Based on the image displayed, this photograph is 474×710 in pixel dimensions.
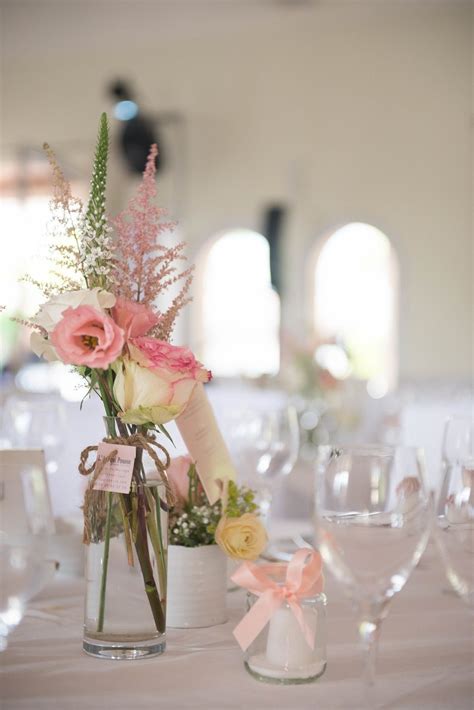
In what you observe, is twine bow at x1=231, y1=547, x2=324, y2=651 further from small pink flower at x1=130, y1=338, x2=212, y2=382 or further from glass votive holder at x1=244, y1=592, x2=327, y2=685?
small pink flower at x1=130, y1=338, x2=212, y2=382

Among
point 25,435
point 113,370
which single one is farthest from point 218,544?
point 25,435

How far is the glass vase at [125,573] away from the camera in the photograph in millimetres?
830

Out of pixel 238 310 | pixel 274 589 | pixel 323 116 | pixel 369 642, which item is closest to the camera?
pixel 369 642

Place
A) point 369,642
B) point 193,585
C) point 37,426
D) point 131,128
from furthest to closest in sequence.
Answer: point 131,128 < point 37,426 < point 193,585 < point 369,642

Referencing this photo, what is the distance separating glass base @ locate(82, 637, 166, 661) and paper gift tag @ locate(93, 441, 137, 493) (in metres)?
0.15

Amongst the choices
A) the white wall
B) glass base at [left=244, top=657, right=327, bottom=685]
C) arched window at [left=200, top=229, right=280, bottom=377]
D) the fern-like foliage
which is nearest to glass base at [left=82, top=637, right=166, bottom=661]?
glass base at [left=244, top=657, right=327, bottom=685]

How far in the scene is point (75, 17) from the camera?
8492 millimetres

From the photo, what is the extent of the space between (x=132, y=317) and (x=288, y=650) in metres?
0.34

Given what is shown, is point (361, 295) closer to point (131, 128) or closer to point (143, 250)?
point (131, 128)

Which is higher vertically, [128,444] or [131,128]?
[131,128]

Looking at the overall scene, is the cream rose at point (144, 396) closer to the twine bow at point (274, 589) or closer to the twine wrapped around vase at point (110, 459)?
the twine wrapped around vase at point (110, 459)

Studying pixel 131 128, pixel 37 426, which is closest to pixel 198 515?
pixel 37 426

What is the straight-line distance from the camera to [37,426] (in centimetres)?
153

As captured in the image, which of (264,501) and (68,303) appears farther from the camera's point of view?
(264,501)
